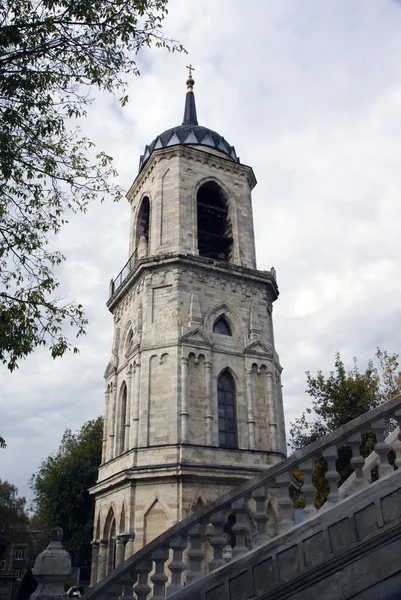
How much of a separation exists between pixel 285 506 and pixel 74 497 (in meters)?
32.3

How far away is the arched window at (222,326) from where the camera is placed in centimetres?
2016

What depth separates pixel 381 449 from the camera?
5.75 metres

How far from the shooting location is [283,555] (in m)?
5.64

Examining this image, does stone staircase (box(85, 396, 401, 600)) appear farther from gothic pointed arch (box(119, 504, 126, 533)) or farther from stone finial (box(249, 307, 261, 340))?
stone finial (box(249, 307, 261, 340))

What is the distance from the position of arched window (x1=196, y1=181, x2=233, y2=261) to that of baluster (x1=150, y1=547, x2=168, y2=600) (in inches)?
662

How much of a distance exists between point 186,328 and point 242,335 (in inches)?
97.9

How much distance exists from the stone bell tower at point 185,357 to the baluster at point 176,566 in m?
10.1

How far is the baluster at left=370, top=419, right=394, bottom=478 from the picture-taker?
5.57 m

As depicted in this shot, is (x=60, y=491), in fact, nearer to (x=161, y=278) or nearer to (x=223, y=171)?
(x=161, y=278)

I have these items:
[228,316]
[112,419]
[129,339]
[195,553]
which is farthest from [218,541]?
[112,419]

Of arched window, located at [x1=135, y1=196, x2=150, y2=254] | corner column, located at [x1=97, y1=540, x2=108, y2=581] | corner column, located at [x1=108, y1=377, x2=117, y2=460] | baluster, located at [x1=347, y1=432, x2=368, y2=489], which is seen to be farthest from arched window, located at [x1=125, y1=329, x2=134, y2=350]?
baluster, located at [x1=347, y1=432, x2=368, y2=489]

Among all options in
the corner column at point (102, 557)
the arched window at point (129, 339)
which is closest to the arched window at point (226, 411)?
the arched window at point (129, 339)

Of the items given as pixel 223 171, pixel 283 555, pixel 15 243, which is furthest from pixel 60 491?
pixel 283 555

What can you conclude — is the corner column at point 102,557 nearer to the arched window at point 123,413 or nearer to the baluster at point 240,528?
the arched window at point 123,413
